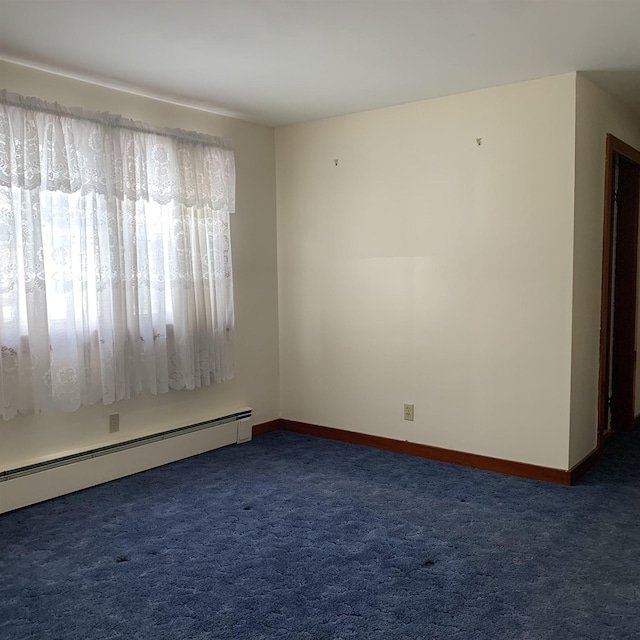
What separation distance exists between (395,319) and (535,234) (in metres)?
1.13

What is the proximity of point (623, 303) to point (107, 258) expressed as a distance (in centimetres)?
377

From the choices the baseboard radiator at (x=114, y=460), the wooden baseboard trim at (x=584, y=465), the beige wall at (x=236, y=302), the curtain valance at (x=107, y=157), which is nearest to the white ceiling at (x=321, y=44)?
the beige wall at (x=236, y=302)

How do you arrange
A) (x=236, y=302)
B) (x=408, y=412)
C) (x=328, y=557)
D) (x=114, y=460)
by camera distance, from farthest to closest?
(x=236, y=302)
(x=408, y=412)
(x=114, y=460)
(x=328, y=557)

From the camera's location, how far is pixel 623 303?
483 centimetres

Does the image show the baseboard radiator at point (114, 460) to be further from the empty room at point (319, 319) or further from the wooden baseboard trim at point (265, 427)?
the wooden baseboard trim at point (265, 427)

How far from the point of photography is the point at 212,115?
4.50 metres

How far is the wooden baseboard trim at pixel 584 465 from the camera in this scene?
3786 mm

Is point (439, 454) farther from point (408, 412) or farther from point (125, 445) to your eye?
point (125, 445)

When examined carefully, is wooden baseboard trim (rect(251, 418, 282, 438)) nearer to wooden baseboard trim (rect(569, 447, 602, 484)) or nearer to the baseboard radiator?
the baseboard radiator

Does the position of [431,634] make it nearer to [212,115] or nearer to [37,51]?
[37,51]

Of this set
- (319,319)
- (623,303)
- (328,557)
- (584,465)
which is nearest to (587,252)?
(623,303)

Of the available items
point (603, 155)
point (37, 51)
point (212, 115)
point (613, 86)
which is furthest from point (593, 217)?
point (37, 51)

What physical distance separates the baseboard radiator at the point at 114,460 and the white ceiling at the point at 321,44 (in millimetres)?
2214

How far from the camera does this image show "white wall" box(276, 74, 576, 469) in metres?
3.79
